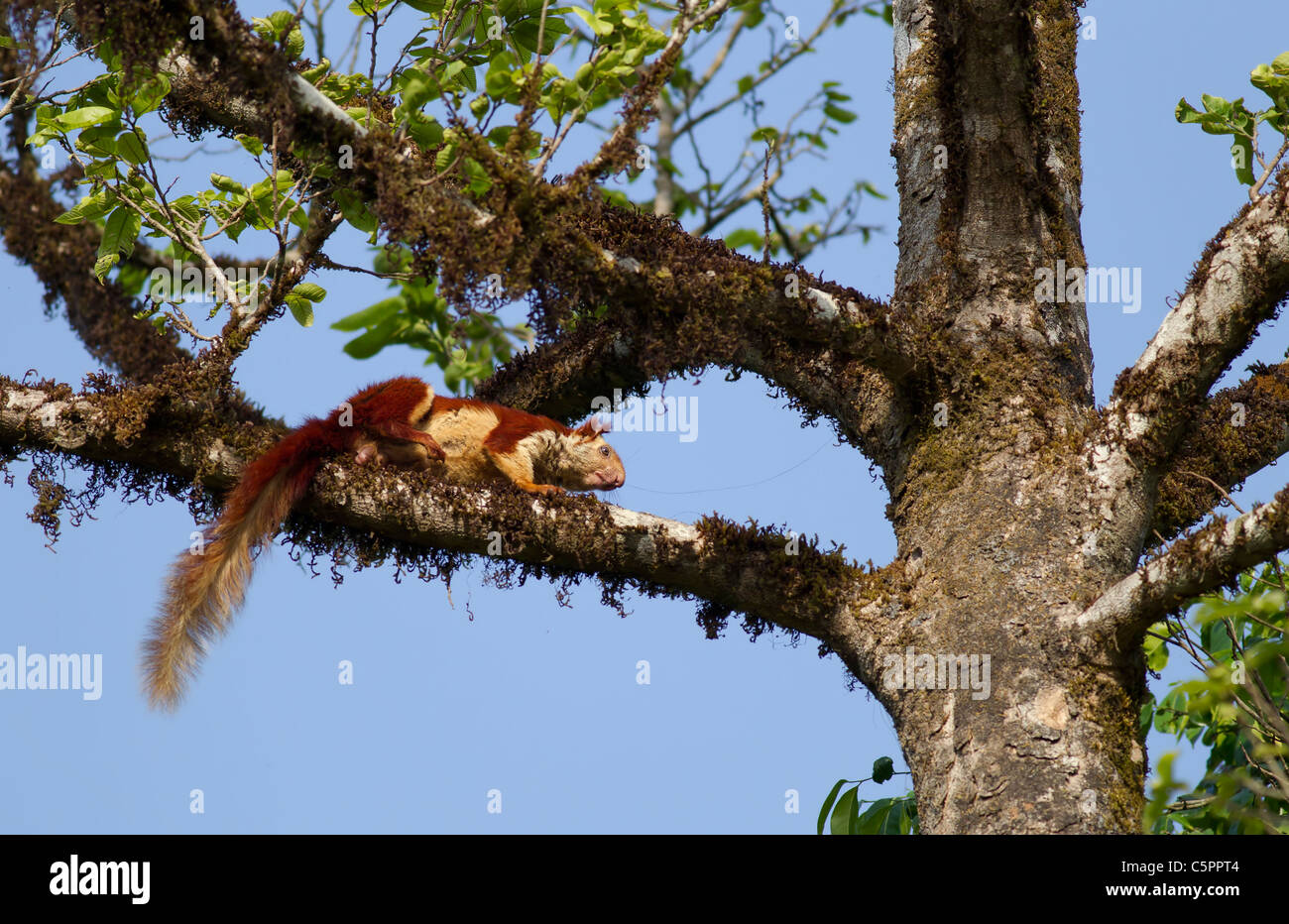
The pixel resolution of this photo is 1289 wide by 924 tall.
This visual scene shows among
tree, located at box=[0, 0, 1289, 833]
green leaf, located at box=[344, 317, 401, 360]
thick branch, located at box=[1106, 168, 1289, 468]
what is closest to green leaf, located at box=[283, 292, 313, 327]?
tree, located at box=[0, 0, 1289, 833]

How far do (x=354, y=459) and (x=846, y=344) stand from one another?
204cm

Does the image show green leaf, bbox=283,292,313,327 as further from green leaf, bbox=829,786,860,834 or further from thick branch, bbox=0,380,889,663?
green leaf, bbox=829,786,860,834

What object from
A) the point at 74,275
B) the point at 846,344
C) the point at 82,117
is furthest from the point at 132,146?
the point at 74,275

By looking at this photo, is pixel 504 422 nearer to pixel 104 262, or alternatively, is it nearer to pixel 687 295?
pixel 104 262

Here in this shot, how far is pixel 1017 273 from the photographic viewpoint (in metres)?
5.00

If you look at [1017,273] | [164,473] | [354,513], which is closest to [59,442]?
[164,473]

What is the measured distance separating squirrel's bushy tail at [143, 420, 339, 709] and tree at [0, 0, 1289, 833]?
0.47ft

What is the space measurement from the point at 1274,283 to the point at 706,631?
240cm

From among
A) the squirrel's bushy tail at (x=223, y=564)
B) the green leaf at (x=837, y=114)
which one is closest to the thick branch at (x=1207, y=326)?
the squirrel's bushy tail at (x=223, y=564)

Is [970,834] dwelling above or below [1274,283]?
below

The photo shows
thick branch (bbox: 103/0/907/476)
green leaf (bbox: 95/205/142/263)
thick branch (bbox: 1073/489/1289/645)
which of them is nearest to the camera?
thick branch (bbox: 1073/489/1289/645)

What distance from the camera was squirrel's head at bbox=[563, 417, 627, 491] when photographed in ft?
21.7
